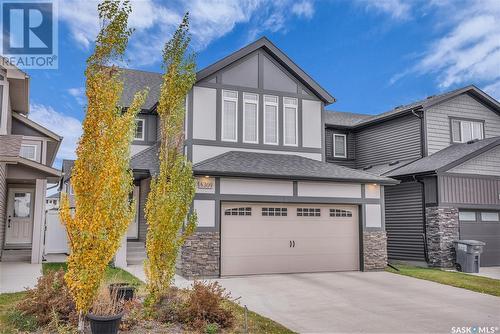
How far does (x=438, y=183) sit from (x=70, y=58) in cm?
1537

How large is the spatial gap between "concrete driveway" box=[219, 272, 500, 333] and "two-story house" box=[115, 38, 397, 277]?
105cm

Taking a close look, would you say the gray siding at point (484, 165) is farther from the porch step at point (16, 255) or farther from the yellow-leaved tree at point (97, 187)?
the porch step at point (16, 255)

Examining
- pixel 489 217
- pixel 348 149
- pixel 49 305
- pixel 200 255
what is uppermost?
pixel 348 149

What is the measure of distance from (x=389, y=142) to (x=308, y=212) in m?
7.96

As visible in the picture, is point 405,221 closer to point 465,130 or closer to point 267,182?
point 465,130

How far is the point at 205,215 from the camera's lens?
12383 mm

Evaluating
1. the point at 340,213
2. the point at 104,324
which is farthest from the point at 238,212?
the point at 104,324

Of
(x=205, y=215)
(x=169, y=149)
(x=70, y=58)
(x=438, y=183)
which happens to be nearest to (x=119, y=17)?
(x=169, y=149)

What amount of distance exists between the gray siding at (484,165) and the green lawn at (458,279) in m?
4.21

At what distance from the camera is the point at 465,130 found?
62.3 ft

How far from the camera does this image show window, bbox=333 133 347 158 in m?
21.4

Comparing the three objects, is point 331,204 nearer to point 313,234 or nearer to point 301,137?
point 313,234

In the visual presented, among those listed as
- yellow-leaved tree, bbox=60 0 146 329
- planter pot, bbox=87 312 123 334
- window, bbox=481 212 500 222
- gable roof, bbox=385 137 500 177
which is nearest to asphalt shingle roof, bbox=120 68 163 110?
gable roof, bbox=385 137 500 177

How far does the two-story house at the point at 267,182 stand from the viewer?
41.3 ft
